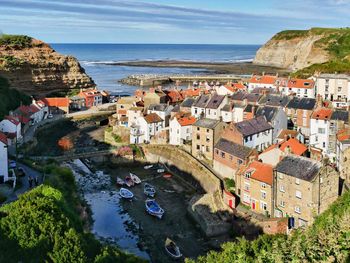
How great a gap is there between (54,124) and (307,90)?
114ft

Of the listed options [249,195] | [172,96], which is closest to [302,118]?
[249,195]

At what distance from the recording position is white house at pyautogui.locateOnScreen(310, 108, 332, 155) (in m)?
42.8

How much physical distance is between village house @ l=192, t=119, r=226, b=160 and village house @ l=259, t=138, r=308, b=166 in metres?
7.19

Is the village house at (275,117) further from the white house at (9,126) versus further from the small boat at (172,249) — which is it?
the white house at (9,126)

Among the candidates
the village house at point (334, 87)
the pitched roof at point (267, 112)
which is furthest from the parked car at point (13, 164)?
the village house at point (334, 87)

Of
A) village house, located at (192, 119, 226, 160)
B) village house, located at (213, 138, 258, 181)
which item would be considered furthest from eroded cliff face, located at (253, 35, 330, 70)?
village house, located at (213, 138, 258, 181)

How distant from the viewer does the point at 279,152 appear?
116ft

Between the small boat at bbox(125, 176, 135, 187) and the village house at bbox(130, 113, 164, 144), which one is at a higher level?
the village house at bbox(130, 113, 164, 144)

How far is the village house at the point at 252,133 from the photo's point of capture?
41.5 meters

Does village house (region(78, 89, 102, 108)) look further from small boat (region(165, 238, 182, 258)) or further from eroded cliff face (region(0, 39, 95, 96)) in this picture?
small boat (region(165, 238, 182, 258))

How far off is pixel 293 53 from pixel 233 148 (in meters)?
129

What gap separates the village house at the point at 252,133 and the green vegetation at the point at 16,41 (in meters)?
60.4

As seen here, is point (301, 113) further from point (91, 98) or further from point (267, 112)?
point (91, 98)

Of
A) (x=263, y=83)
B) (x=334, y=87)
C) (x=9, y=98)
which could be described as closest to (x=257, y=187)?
(x=334, y=87)
